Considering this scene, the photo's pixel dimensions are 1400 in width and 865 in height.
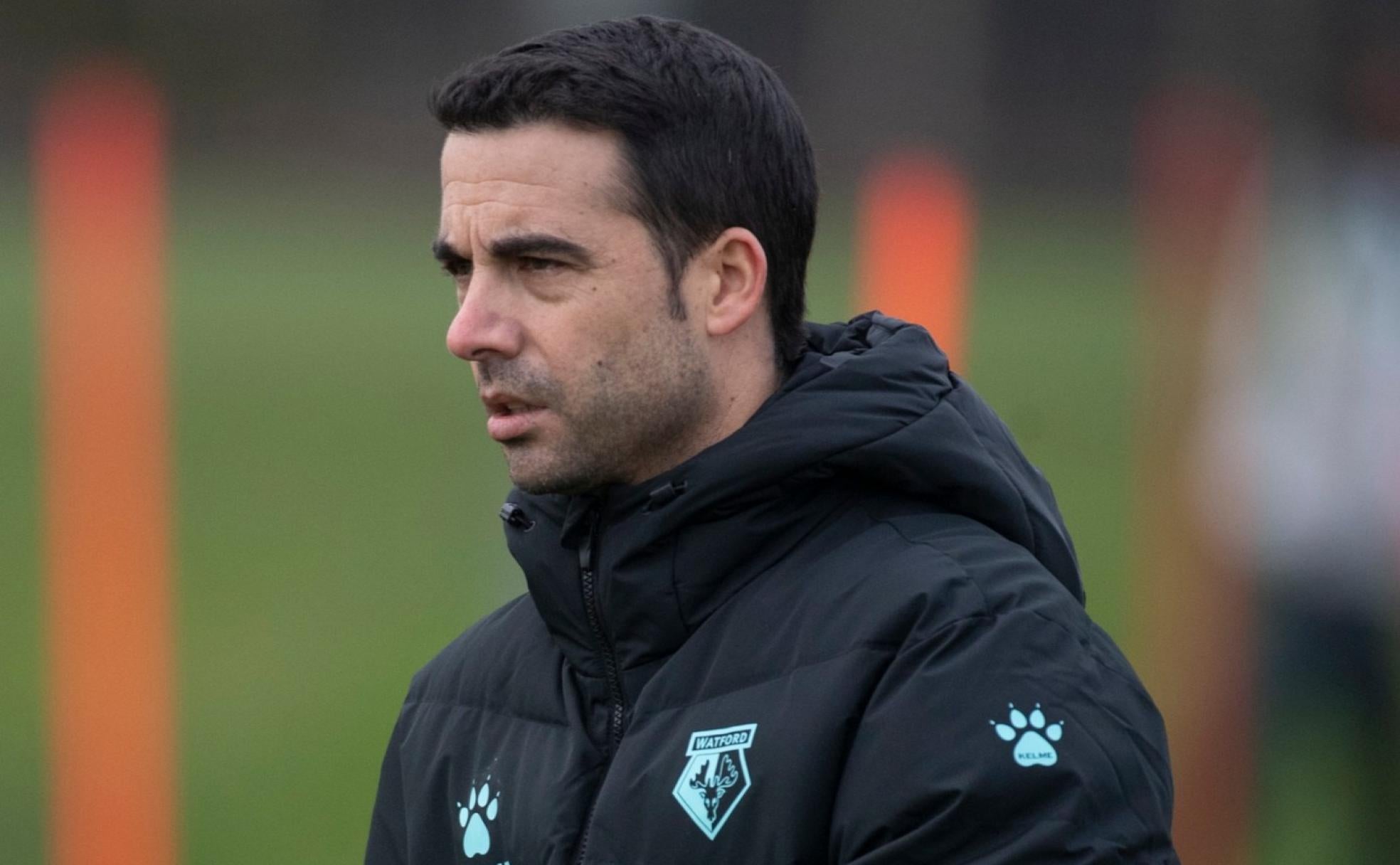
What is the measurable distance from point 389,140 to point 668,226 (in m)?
17.6

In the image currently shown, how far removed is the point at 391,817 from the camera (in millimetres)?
2432

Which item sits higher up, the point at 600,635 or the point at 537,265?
the point at 537,265

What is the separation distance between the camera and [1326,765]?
5012 mm

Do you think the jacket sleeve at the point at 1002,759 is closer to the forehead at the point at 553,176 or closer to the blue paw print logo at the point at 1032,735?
the blue paw print logo at the point at 1032,735

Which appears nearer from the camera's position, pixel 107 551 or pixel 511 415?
pixel 511 415

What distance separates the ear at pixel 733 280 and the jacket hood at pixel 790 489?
5.2 inches

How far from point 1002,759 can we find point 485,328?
76cm

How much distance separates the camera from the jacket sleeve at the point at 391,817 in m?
2.41

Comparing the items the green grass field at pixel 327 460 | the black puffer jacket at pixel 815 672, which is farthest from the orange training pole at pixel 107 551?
the black puffer jacket at pixel 815 672

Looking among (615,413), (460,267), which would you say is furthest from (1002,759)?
(460,267)

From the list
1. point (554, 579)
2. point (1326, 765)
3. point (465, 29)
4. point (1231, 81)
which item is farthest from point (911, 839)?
point (465, 29)

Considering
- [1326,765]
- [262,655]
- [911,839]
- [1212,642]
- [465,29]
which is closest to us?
[911,839]

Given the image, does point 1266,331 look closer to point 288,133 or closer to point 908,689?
point 908,689

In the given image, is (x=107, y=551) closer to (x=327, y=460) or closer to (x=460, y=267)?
(x=327, y=460)
